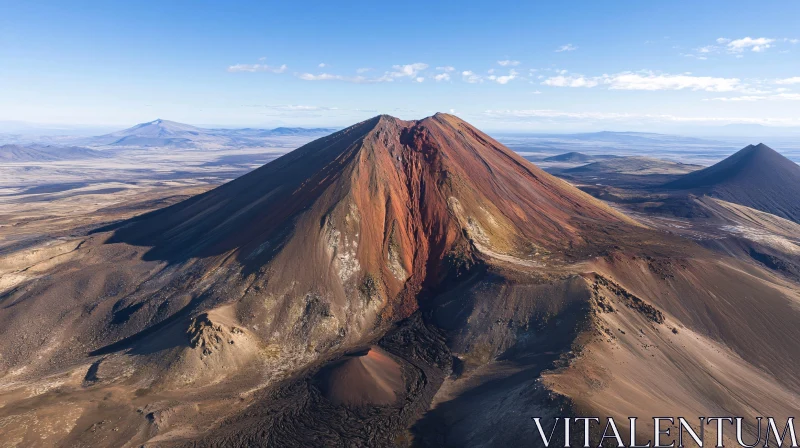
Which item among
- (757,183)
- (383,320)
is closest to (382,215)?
(383,320)

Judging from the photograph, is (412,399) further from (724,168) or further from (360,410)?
(724,168)

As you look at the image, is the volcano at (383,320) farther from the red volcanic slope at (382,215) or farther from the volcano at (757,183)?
the volcano at (757,183)

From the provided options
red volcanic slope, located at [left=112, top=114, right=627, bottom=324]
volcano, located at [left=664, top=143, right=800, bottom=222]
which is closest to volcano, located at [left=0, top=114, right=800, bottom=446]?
red volcanic slope, located at [left=112, top=114, right=627, bottom=324]

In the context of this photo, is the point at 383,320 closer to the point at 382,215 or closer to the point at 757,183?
the point at 382,215

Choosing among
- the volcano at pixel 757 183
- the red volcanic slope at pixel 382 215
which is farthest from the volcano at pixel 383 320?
the volcano at pixel 757 183

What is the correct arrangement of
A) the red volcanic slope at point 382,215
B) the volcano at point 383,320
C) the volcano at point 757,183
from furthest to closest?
the volcano at point 757,183 < the red volcanic slope at point 382,215 < the volcano at point 383,320
